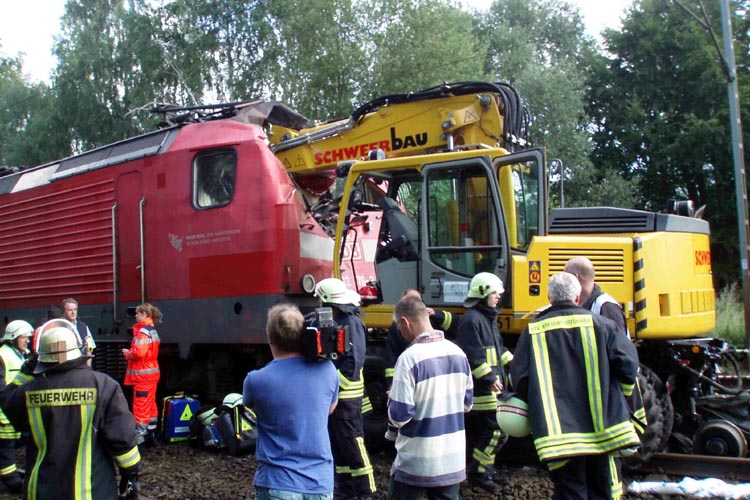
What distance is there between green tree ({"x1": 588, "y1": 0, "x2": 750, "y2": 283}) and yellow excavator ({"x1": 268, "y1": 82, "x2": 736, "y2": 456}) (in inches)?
655

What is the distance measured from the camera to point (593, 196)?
2133 cm

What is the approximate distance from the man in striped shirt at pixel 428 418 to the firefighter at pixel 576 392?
403 millimetres

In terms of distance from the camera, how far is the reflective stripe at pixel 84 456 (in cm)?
350

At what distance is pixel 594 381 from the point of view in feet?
12.4

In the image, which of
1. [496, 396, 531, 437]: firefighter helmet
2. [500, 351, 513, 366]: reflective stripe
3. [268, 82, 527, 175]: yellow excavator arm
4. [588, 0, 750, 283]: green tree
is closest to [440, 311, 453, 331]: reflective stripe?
[500, 351, 513, 366]: reflective stripe

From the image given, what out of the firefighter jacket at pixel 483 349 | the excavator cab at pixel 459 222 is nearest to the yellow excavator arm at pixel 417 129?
the excavator cab at pixel 459 222

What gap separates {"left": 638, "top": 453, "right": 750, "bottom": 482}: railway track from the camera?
19.0 feet

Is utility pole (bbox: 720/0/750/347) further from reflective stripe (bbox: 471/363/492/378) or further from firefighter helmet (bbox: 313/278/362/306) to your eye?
firefighter helmet (bbox: 313/278/362/306)

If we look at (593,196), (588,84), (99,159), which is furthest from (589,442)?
(588,84)

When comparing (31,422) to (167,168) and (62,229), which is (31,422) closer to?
(167,168)

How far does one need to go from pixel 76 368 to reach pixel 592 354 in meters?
2.73

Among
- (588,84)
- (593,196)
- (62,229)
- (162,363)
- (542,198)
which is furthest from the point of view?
(588,84)

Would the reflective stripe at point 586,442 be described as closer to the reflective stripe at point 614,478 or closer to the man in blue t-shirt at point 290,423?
the reflective stripe at point 614,478

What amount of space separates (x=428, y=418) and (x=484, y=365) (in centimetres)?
187
